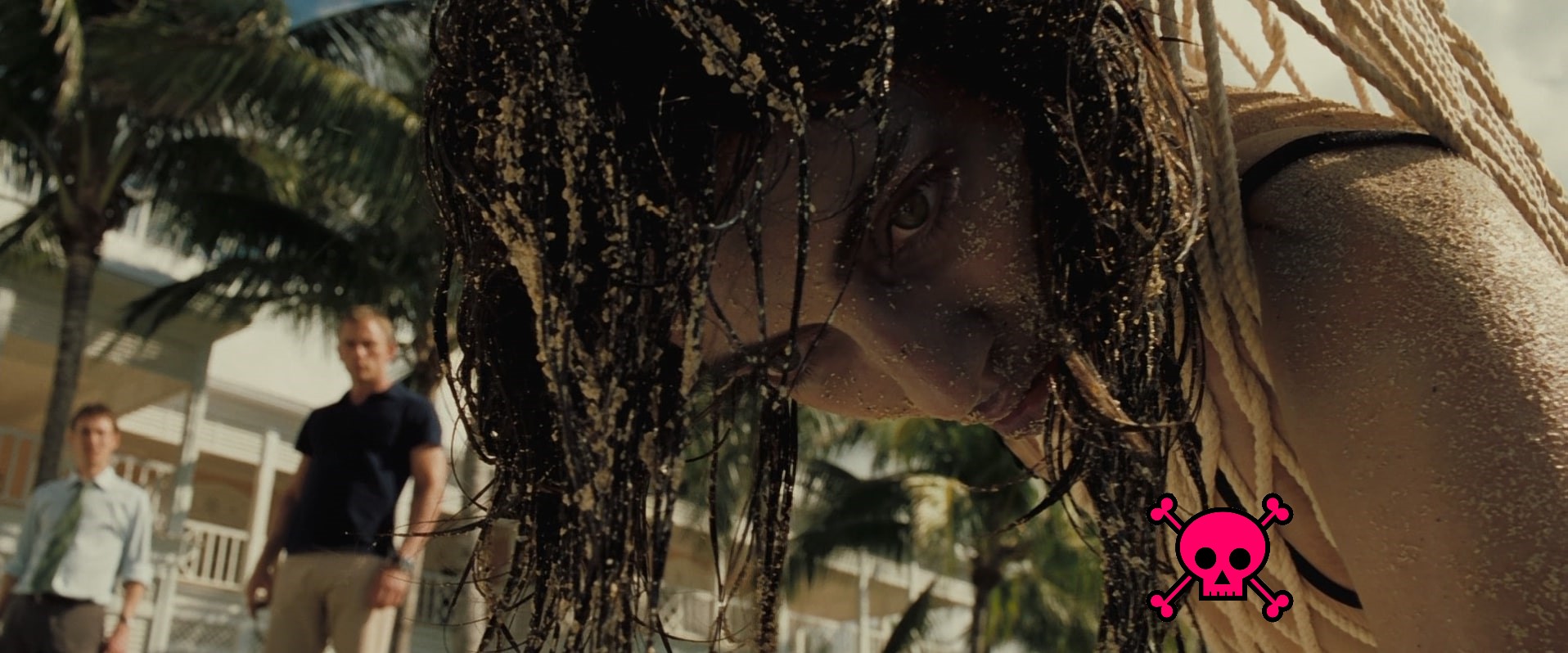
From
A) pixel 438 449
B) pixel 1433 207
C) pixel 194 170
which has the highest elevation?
pixel 194 170

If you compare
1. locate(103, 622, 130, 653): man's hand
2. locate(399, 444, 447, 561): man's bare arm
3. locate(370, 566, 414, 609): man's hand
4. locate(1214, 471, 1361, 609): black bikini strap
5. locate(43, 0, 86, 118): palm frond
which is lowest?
locate(103, 622, 130, 653): man's hand

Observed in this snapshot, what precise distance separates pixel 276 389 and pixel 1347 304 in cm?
1804

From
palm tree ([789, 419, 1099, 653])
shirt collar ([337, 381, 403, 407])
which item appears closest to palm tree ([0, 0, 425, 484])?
shirt collar ([337, 381, 403, 407])

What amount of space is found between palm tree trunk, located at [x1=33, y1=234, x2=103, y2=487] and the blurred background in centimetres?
2

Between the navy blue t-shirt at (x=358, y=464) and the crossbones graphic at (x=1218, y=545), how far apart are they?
10.5 feet

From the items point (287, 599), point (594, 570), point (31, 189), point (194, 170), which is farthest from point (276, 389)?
point (594, 570)

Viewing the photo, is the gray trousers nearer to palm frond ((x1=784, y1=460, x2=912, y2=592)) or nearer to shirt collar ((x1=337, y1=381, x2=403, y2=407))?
shirt collar ((x1=337, y1=381, x2=403, y2=407))

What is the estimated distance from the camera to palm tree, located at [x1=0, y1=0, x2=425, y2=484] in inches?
417

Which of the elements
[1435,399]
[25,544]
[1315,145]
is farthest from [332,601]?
[1435,399]

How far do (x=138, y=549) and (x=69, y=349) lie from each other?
8066mm

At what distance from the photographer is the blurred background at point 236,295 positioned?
10.7m

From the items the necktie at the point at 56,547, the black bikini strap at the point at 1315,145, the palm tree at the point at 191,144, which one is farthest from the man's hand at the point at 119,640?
the palm tree at the point at 191,144

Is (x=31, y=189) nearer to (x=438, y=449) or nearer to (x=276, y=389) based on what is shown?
(x=276, y=389)

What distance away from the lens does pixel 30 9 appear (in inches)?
450
